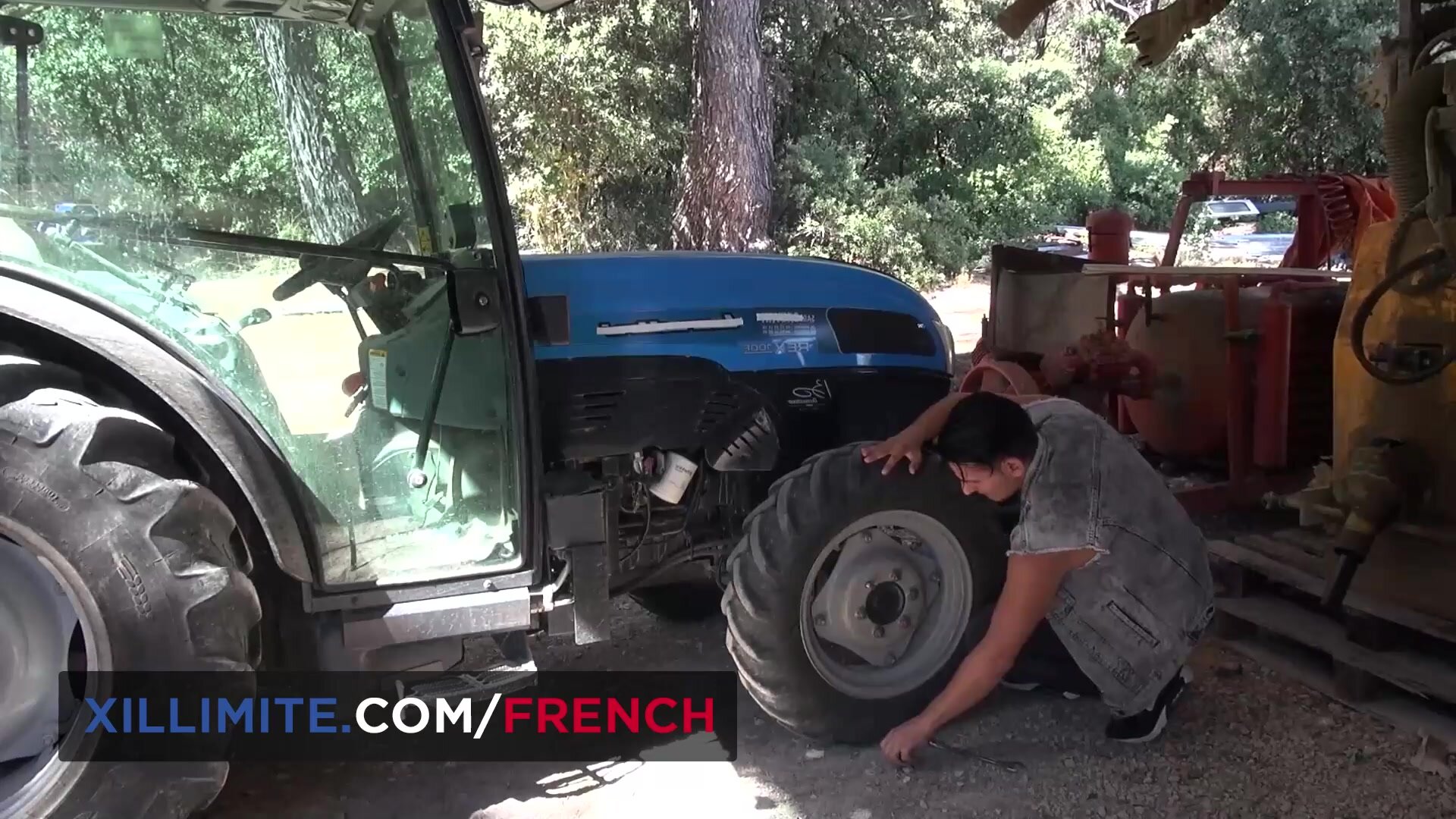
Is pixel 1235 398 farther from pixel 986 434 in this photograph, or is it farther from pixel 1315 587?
pixel 986 434

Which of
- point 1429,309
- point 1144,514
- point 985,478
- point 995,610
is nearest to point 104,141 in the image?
point 985,478

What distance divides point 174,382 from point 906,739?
2.08 meters

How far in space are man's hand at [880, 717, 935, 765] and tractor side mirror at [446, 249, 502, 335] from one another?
1.58 m

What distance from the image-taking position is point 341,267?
116 inches

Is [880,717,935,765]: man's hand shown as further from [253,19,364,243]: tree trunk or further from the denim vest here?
[253,19,364,243]: tree trunk

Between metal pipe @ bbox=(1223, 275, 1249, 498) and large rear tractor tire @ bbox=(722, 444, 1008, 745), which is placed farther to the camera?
metal pipe @ bbox=(1223, 275, 1249, 498)

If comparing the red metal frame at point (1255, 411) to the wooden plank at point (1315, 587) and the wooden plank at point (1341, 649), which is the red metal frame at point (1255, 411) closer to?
the wooden plank at point (1315, 587)

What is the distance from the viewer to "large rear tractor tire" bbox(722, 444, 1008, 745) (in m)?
3.17

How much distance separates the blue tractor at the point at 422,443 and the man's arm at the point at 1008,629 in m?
0.28

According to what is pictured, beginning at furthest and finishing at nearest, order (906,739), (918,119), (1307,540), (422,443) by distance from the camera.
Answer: (918,119) < (1307,540) < (906,739) < (422,443)

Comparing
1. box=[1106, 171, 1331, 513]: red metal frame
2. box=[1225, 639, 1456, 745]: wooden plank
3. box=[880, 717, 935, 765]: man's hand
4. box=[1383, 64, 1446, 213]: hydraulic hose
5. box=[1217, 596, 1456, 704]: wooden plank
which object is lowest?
box=[1225, 639, 1456, 745]: wooden plank

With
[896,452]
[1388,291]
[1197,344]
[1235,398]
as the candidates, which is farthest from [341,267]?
[1197,344]

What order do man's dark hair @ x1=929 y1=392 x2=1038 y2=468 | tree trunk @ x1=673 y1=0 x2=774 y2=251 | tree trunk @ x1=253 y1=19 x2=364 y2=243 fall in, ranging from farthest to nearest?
1. tree trunk @ x1=673 y1=0 x2=774 y2=251
2. man's dark hair @ x1=929 y1=392 x2=1038 y2=468
3. tree trunk @ x1=253 y1=19 x2=364 y2=243

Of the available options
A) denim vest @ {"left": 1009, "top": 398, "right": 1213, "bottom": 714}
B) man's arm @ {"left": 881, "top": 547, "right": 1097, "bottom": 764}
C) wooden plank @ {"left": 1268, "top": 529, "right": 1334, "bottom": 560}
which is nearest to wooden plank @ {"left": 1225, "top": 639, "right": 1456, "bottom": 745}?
wooden plank @ {"left": 1268, "top": 529, "right": 1334, "bottom": 560}
